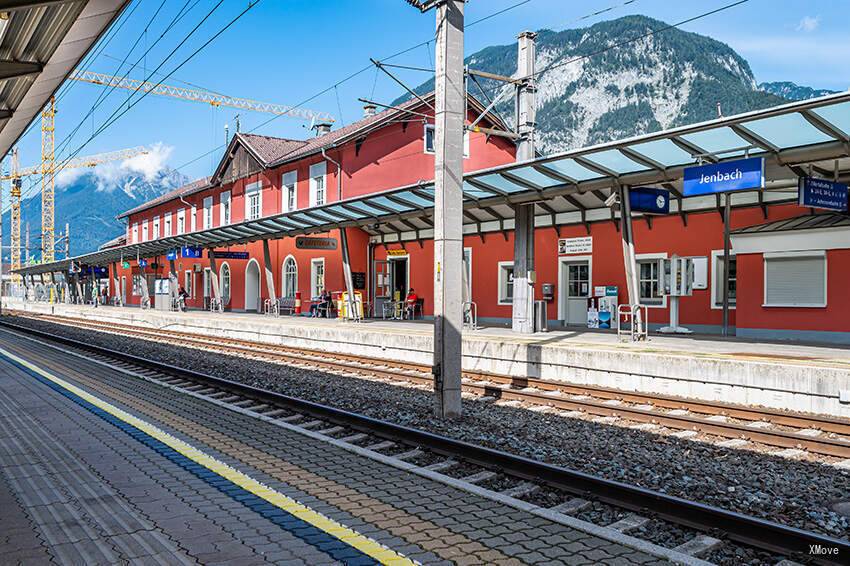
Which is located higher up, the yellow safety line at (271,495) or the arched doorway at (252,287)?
the arched doorway at (252,287)

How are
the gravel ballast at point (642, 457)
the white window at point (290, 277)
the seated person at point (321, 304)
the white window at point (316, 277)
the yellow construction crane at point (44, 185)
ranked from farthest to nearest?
the yellow construction crane at point (44, 185) < the white window at point (290, 277) < the white window at point (316, 277) < the seated person at point (321, 304) < the gravel ballast at point (642, 457)

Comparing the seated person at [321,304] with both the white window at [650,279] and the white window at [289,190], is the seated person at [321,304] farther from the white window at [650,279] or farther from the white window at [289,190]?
the white window at [650,279]

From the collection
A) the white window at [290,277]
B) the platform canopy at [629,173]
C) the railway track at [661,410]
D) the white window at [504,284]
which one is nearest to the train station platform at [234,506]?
the railway track at [661,410]

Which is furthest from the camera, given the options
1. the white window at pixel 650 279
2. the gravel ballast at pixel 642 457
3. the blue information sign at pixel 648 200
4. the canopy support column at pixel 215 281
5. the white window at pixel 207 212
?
the white window at pixel 207 212

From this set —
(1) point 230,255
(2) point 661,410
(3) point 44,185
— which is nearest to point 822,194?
(2) point 661,410

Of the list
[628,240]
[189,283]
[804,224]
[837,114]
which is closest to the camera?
[837,114]

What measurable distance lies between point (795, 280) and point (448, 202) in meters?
10.1

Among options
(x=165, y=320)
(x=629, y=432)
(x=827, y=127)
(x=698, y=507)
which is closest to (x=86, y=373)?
(x=629, y=432)

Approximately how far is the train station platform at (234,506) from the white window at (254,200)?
28.6 m

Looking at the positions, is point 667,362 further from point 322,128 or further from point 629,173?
point 322,128

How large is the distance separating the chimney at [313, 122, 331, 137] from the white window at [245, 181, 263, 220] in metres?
5.71

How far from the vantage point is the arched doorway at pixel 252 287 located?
37.3m

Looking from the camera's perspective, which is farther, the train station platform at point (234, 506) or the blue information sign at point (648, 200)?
the blue information sign at point (648, 200)

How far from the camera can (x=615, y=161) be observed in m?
13.7
